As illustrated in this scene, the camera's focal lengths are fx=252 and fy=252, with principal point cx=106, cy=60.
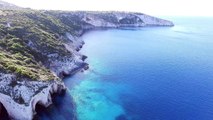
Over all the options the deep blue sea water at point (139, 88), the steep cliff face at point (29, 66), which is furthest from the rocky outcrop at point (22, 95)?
the deep blue sea water at point (139, 88)

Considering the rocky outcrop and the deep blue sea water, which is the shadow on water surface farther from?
the rocky outcrop

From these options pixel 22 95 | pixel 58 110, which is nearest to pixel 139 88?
pixel 58 110

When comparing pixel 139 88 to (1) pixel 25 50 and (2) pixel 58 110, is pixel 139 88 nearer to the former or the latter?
(2) pixel 58 110

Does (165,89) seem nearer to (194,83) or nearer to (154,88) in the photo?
(154,88)

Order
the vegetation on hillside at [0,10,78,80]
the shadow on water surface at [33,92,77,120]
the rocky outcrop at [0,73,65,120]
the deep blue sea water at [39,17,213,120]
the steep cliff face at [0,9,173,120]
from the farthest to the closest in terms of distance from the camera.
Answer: the vegetation on hillside at [0,10,78,80]
the deep blue sea water at [39,17,213,120]
the shadow on water surface at [33,92,77,120]
the steep cliff face at [0,9,173,120]
the rocky outcrop at [0,73,65,120]

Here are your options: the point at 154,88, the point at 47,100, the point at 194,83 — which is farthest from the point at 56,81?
the point at 194,83

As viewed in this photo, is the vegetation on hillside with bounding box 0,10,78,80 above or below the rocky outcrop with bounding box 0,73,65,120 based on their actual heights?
above

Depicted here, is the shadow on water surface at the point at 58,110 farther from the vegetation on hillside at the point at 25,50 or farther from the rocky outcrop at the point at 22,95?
the vegetation on hillside at the point at 25,50

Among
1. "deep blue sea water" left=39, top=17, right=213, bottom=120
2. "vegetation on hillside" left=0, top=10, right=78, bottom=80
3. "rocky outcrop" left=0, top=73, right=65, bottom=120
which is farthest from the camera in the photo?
"vegetation on hillside" left=0, top=10, right=78, bottom=80

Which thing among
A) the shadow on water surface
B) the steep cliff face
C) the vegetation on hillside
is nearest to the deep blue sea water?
the shadow on water surface
